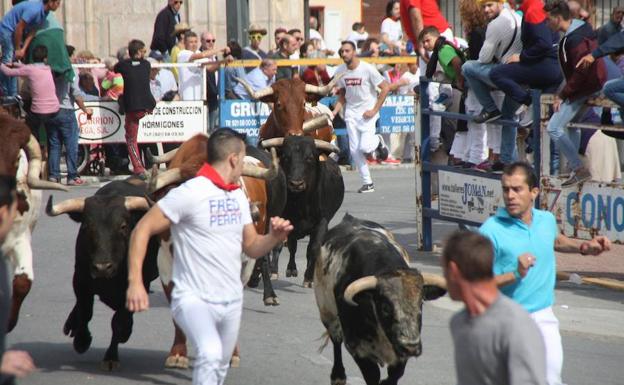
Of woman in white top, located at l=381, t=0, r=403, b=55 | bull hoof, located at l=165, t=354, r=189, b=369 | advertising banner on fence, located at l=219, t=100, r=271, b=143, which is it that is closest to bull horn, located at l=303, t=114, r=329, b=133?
bull hoof, located at l=165, t=354, r=189, b=369

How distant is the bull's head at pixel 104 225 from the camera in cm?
979

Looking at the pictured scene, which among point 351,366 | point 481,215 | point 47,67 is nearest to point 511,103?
point 481,215

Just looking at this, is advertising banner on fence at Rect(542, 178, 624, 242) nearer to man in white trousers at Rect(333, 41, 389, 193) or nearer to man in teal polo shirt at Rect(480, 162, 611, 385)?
man in teal polo shirt at Rect(480, 162, 611, 385)

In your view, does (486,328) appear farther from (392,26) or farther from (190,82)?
(392,26)

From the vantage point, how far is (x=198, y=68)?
74.6 feet

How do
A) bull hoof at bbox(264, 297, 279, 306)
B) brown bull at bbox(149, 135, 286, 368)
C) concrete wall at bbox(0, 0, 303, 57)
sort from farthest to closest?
concrete wall at bbox(0, 0, 303, 57)
bull hoof at bbox(264, 297, 279, 306)
brown bull at bbox(149, 135, 286, 368)

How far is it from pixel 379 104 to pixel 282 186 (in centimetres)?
797

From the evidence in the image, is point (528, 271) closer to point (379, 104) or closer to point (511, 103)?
point (511, 103)

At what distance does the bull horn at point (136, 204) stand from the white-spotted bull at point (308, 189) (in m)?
3.14

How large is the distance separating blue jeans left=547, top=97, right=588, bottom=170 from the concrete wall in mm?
17107

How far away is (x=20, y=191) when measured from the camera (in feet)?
32.7

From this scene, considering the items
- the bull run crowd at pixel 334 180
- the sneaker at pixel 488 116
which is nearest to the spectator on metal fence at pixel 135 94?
the bull run crowd at pixel 334 180

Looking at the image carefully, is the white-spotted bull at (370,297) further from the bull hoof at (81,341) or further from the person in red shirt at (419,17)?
the person in red shirt at (419,17)

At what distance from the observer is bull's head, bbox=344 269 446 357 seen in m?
7.95
